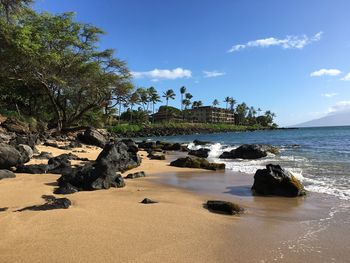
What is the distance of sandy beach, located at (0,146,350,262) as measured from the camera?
16.6ft

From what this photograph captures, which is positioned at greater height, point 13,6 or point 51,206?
point 13,6

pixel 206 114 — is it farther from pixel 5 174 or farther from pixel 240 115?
pixel 5 174

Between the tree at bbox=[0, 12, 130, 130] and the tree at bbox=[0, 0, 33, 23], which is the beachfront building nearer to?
the tree at bbox=[0, 12, 130, 130]

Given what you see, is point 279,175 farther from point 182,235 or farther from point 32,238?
point 32,238

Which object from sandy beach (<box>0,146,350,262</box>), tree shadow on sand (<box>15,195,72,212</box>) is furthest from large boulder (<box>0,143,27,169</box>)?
tree shadow on sand (<box>15,195,72,212</box>)

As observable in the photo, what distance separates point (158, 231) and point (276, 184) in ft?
17.5

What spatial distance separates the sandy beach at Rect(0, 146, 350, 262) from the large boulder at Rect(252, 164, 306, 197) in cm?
73

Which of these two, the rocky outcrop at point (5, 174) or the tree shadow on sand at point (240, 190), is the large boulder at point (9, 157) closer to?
the rocky outcrop at point (5, 174)

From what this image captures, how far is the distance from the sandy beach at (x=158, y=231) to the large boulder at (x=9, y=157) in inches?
107

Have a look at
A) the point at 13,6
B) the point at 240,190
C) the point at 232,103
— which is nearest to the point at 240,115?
the point at 232,103

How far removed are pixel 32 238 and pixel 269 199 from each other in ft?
21.1

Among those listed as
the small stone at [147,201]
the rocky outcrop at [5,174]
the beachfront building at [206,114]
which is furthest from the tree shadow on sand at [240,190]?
the beachfront building at [206,114]

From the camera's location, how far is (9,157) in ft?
39.2

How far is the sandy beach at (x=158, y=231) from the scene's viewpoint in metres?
5.06
